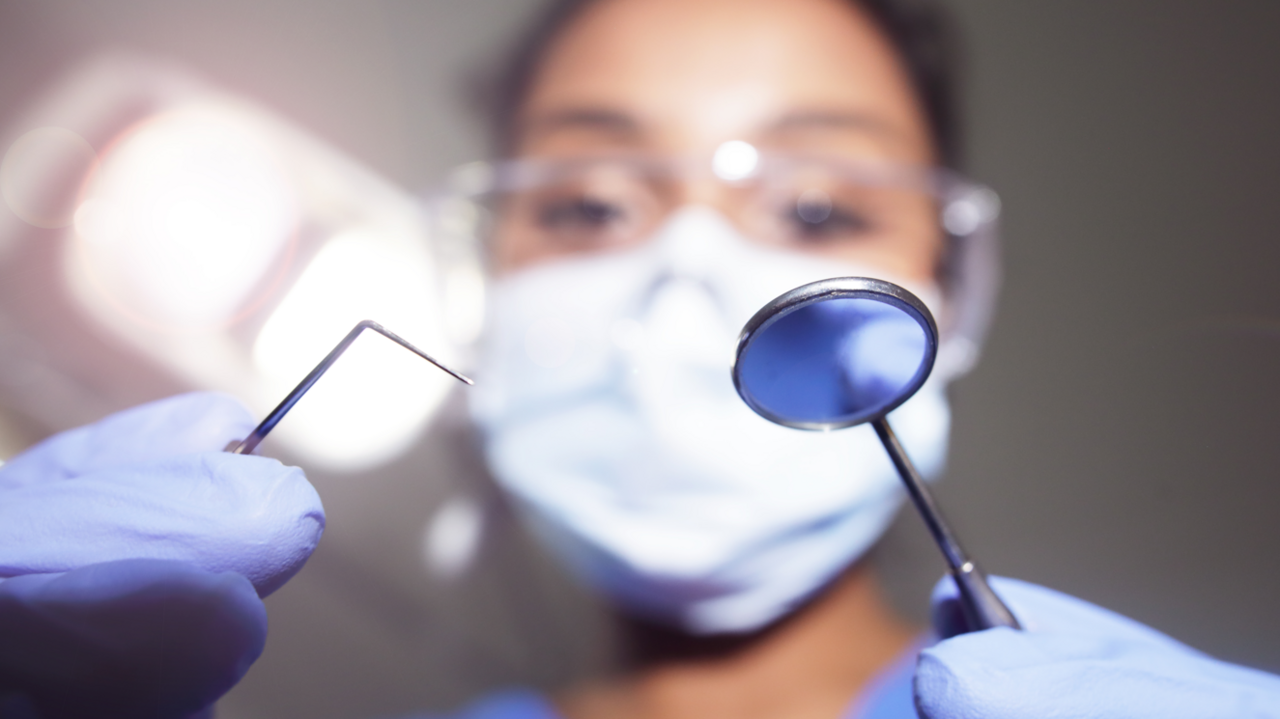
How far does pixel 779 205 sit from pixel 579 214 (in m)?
0.40

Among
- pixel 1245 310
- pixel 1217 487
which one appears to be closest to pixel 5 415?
pixel 1217 487

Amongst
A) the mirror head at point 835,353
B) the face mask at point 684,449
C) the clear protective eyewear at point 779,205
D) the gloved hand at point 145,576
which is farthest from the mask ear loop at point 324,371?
the clear protective eyewear at point 779,205

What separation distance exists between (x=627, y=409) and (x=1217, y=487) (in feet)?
3.43

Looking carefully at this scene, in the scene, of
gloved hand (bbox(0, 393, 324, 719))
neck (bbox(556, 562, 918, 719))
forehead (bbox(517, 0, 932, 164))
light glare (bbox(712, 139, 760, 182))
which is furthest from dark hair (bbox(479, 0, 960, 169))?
gloved hand (bbox(0, 393, 324, 719))

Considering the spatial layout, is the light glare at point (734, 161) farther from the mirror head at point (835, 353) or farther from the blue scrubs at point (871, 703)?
the blue scrubs at point (871, 703)

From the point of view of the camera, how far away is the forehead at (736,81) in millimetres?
1100

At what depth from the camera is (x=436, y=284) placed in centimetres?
145

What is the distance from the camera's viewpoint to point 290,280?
147 cm

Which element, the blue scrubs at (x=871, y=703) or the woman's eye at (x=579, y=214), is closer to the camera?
the blue scrubs at (x=871, y=703)

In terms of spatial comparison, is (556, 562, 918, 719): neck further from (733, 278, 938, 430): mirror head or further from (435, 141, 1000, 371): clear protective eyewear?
(733, 278, 938, 430): mirror head

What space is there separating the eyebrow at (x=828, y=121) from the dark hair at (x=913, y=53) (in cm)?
19

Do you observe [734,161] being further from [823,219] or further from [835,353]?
[835,353]

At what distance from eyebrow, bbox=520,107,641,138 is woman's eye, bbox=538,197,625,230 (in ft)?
0.44

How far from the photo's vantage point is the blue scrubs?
101cm
